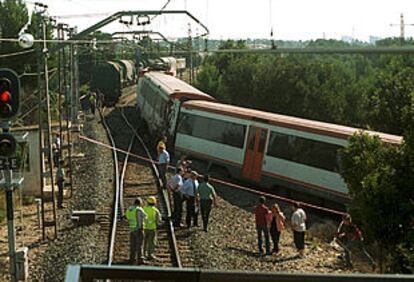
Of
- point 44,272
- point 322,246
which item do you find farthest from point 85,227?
point 322,246

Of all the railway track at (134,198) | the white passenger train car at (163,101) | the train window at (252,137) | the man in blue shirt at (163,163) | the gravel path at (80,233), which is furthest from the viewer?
the white passenger train car at (163,101)

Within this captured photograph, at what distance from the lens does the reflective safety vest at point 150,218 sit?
39.3ft

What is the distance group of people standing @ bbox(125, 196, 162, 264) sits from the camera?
1187cm

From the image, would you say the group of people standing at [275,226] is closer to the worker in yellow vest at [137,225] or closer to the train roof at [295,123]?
the worker in yellow vest at [137,225]

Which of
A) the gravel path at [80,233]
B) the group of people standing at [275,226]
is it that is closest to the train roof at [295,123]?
the group of people standing at [275,226]

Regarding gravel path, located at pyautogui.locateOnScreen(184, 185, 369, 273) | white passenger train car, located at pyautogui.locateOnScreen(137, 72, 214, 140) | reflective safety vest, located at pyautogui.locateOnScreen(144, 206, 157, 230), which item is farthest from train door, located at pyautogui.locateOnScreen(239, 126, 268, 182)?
reflective safety vest, located at pyautogui.locateOnScreen(144, 206, 157, 230)

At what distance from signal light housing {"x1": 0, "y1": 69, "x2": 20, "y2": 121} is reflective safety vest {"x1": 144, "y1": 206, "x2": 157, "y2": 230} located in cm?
348

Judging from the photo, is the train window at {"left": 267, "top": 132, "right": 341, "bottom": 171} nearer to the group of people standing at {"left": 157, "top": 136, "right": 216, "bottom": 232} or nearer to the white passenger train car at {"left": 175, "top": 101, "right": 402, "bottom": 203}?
the white passenger train car at {"left": 175, "top": 101, "right": 402, "bottom": 203}

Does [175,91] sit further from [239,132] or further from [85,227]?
[85,227]

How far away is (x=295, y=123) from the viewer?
60.1ft

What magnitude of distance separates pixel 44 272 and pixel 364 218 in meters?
5.66

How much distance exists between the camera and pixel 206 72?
47094 millimetres

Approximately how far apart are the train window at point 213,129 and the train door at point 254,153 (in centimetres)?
37

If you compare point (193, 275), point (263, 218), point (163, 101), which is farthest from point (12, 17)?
point (193, 275)
